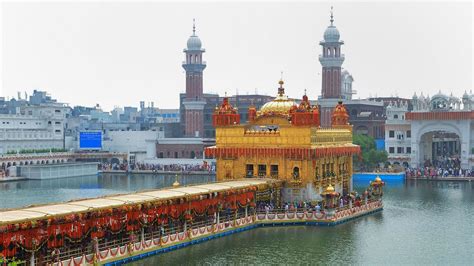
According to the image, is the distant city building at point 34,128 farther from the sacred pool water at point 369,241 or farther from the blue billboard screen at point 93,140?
the sacred pool water at point 369,241

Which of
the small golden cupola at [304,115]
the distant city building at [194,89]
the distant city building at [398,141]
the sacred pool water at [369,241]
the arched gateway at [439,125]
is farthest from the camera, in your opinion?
the distant city building at [194,89]

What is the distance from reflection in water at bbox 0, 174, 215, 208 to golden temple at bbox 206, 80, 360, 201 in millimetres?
15254

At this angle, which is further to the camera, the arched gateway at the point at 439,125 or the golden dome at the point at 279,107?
the arched gateway at the point at 439,125

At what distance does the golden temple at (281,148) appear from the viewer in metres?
43.3

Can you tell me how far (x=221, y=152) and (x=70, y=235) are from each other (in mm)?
18495

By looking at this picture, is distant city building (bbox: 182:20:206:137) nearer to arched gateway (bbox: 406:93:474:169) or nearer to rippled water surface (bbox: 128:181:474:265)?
arched gateway (bbox: 406:93:474:169)

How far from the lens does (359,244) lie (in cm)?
3516

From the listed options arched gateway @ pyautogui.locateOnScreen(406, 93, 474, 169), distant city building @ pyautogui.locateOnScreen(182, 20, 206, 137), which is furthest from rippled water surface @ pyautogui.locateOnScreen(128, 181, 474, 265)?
distant city building @ pyautogui.locateOnScreen(182, 20, 206, 137)

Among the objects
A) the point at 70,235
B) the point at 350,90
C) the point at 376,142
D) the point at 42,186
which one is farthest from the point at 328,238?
the point at 350,90

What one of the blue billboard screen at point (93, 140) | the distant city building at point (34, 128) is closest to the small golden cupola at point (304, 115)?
the distant city building at point (34, 128)

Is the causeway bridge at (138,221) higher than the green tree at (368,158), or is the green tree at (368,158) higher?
the green tree at (368,158)

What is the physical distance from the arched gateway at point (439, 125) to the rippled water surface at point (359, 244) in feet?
101

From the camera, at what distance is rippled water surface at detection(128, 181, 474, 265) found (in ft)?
102

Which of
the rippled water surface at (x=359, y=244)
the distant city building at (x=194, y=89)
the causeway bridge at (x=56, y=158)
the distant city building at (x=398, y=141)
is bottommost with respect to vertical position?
the rippled water surface at (x=359, y=244)
